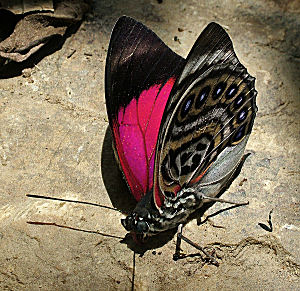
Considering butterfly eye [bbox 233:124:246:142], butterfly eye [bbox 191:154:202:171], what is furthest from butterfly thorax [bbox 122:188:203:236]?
butterfly eye [bbox 233:124:246:142]

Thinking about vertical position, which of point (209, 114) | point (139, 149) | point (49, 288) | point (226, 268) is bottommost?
point (49, 288)

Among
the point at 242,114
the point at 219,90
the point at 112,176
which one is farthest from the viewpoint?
the point at 112,176

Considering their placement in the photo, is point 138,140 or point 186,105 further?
point 138,140

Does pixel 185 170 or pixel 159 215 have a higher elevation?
pixel 185 170

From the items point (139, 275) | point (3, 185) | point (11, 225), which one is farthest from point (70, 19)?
point (139, 275)

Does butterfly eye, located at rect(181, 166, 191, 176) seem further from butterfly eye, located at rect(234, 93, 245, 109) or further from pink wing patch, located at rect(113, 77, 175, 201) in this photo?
butterfly eye, located at rect(234, 93, 245, 109)

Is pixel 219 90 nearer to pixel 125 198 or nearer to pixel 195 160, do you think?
pixel 195 160

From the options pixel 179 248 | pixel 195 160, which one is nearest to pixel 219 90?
pixel 195 160

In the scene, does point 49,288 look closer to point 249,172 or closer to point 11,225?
point 11,225
